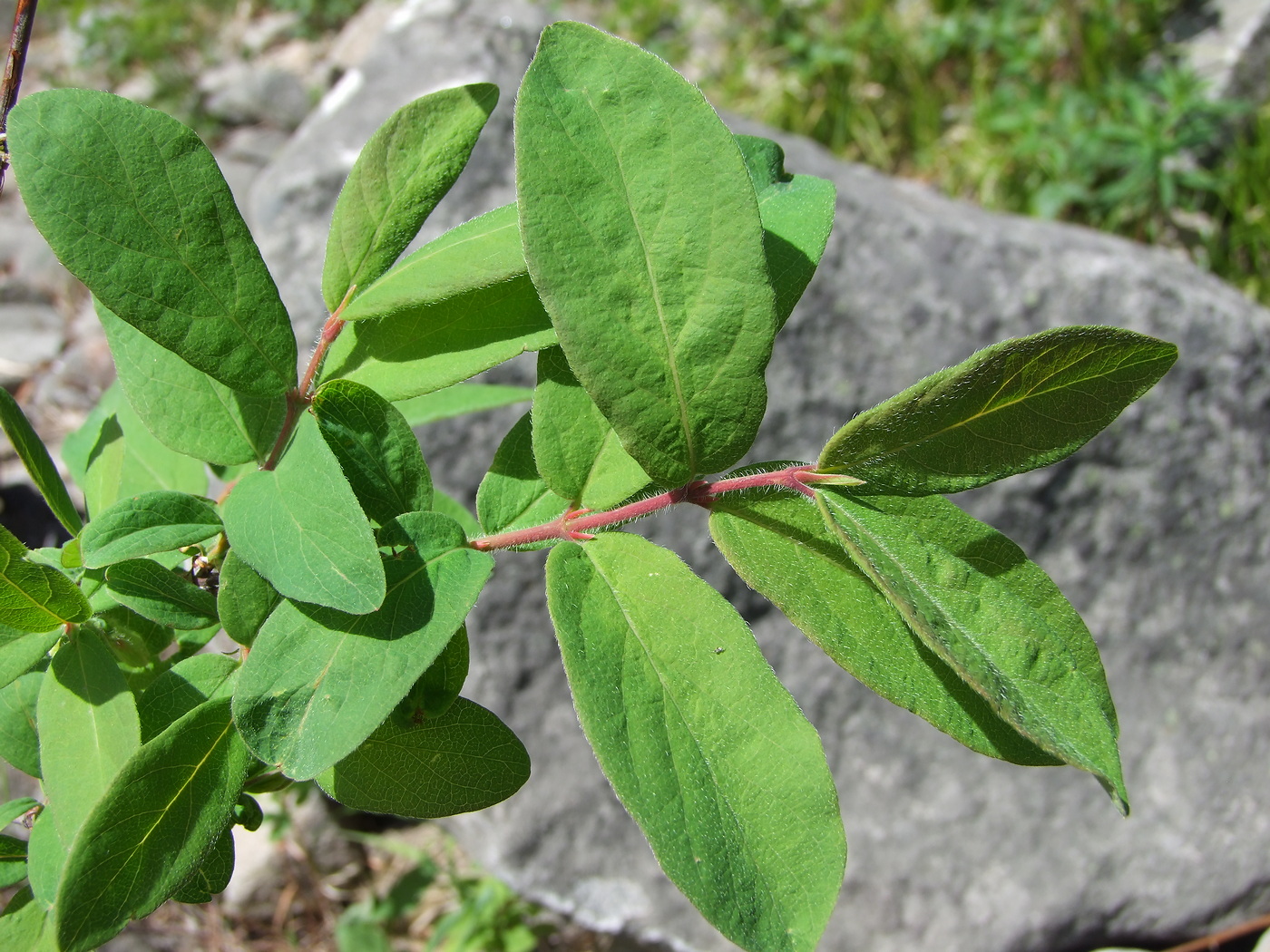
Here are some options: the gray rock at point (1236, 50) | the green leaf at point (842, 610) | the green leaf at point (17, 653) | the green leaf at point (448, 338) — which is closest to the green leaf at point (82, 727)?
the green leaf at point (17, 653)

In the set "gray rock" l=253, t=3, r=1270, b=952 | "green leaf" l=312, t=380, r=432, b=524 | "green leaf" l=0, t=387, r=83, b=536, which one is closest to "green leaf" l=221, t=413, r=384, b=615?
"green leaf" l=312, t=380, r=432, b=524

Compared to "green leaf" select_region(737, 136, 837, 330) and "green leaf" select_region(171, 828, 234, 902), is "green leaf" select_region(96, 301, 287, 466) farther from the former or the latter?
"green leaf" select_region(737, 136, 837, 330)

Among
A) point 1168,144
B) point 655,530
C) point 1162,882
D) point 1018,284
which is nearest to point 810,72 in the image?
point 1168,144

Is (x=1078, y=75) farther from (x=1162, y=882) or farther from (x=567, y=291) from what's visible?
(x=567, y=291)

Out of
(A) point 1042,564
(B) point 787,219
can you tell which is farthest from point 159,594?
(A) point 1042,564

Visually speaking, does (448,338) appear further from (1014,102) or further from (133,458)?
(1014,102)

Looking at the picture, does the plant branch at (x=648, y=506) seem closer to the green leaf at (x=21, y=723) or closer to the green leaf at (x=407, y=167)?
the green leaf at (x=407, y=167)
